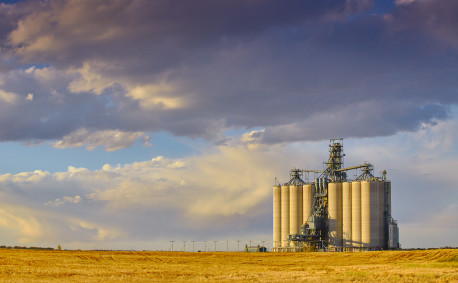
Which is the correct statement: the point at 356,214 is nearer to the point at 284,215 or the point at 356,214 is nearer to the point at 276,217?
the point at 284,215

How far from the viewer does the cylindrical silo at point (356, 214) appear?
133375 millimetres

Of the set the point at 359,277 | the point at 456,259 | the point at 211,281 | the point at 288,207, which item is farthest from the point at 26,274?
the point at 288,207

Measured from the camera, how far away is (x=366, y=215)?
432 feet

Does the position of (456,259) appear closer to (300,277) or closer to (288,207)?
(300,277)

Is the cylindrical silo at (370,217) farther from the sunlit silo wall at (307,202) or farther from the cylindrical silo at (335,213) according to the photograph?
the sunlit silo wall at (307,202)

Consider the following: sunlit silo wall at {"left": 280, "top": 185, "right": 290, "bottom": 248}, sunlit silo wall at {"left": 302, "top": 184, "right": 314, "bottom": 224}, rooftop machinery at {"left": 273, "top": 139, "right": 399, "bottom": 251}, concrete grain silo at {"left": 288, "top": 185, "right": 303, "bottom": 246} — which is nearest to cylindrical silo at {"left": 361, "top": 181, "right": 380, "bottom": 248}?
rooftop machinery at {"left": 273, "top": 139, "right": 399, "bottom": 251}

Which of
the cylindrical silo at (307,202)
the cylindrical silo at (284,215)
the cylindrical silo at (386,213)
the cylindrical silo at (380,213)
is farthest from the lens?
the cylindrical silo at (284,215)

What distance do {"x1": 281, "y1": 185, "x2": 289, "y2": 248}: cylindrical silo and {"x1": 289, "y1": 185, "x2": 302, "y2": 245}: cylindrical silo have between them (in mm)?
1069

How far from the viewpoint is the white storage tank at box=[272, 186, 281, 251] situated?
15150 centimetres

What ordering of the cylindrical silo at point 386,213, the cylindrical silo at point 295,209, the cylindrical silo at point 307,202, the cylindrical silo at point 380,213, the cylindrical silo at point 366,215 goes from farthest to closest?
the cylindrical silo at point 295,209
the cylindrical silo at point 307,202
the cylindrical silo at point 386,213
the cylindrical silo at point 380,213
the cylindrical silo at point 366,215

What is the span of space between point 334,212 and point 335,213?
375 mm

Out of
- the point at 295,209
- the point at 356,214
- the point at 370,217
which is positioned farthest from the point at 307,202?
the point at 370,217

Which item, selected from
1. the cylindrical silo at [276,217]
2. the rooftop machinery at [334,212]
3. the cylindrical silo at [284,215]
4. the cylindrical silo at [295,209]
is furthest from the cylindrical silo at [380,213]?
the cylindrical silo at [276,217]

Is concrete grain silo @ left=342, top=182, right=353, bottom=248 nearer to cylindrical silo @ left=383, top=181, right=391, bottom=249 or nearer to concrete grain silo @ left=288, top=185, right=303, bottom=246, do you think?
cylindrical silo @ left=383, top=181, right=391, bottom=249
